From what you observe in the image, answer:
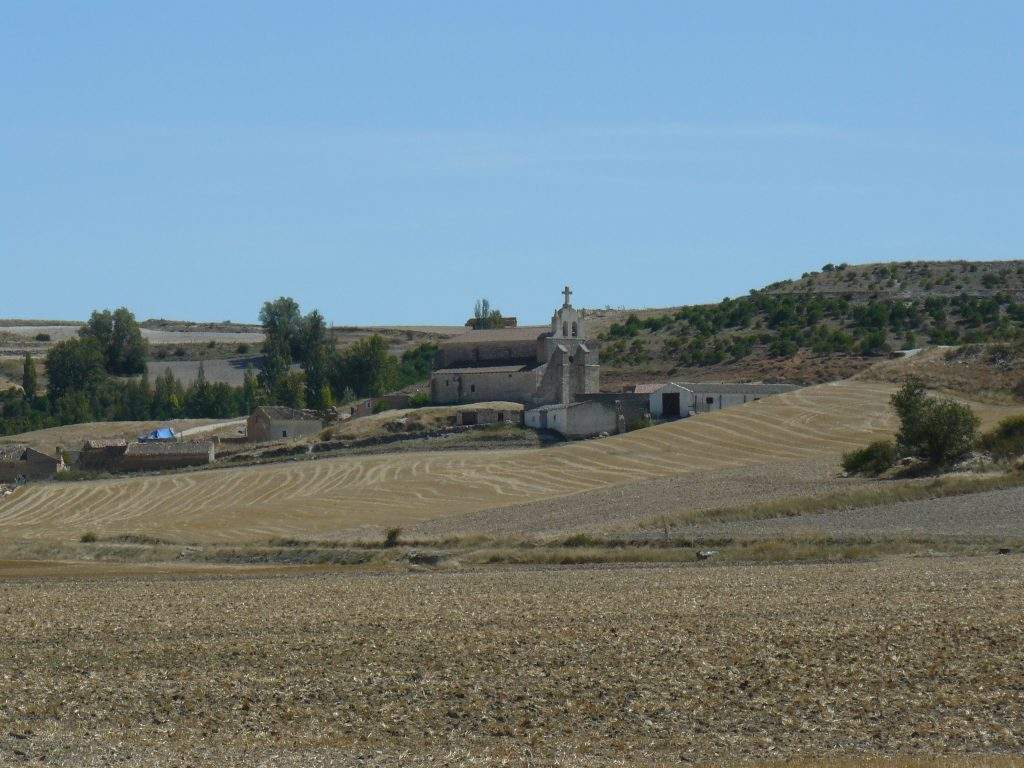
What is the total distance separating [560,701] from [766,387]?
219 ft

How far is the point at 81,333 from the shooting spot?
456 ft

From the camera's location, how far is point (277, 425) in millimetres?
93812

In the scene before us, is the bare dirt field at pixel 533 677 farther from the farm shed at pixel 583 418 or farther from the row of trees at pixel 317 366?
the row of trees at pixel 317 366

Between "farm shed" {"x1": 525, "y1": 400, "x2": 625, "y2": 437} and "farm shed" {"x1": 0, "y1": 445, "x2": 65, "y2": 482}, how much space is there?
88.9 feet

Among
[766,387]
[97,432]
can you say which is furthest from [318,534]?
[97,432]

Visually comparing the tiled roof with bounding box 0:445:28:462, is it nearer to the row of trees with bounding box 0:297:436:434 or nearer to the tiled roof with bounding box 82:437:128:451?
the tiled roof with bounding box 82:437:128:451

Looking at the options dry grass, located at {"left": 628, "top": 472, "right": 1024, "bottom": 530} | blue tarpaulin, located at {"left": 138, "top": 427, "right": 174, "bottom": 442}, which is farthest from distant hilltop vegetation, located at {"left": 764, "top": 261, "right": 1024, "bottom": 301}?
dry grass, located at {"left": 628, "top": 472, "right": 1024, "bottom": 530}

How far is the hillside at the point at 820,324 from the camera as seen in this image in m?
111

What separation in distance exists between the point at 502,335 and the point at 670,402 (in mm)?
18913

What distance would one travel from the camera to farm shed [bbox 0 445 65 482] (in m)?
85.4

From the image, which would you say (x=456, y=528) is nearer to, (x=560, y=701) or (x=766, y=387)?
(x=560, y=701)

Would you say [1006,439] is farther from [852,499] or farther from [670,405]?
[670,405]

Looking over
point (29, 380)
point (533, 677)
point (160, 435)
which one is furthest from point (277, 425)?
point (533, 677)

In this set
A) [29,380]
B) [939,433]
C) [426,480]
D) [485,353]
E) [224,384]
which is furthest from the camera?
[29,380]
